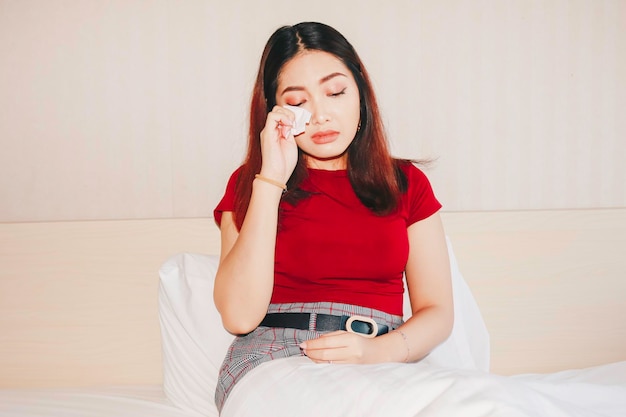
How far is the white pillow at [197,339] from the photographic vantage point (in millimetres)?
1476

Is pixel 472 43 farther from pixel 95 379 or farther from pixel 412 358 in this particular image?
pixel 95 379

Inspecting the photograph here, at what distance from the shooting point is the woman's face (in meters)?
1.37

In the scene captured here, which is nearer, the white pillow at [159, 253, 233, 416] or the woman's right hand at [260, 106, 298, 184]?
the woman's right hand at [260, 106, 298, 184]

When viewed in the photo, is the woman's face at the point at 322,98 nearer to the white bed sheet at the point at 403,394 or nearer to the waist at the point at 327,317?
the waist at the point at 327,317

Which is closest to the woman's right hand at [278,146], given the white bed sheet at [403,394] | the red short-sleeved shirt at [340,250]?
the red short-sleeved shirt at [340,250]

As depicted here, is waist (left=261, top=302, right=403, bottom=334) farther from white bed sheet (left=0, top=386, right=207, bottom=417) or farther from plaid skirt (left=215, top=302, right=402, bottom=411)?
white bed sheet (left=0, top=386, right=207, bottom=417)

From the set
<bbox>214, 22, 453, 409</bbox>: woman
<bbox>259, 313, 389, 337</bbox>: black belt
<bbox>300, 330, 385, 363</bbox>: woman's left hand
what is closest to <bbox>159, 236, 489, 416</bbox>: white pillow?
<bbox>214, 22, 453, 409</bbox>: woman

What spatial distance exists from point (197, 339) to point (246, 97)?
66 cm

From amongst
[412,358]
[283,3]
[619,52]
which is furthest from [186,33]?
[619,52]

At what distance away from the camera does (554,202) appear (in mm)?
1906

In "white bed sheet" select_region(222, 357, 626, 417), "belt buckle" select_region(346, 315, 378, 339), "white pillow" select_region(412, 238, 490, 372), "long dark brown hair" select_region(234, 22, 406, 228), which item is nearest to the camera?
"white bed sheet" select_region(222, 357, 626, 417)

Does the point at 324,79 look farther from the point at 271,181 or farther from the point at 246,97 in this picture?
the point at 246,97

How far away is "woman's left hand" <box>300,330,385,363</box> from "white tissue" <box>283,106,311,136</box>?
1.40ft

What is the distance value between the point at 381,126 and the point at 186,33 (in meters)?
0.61
